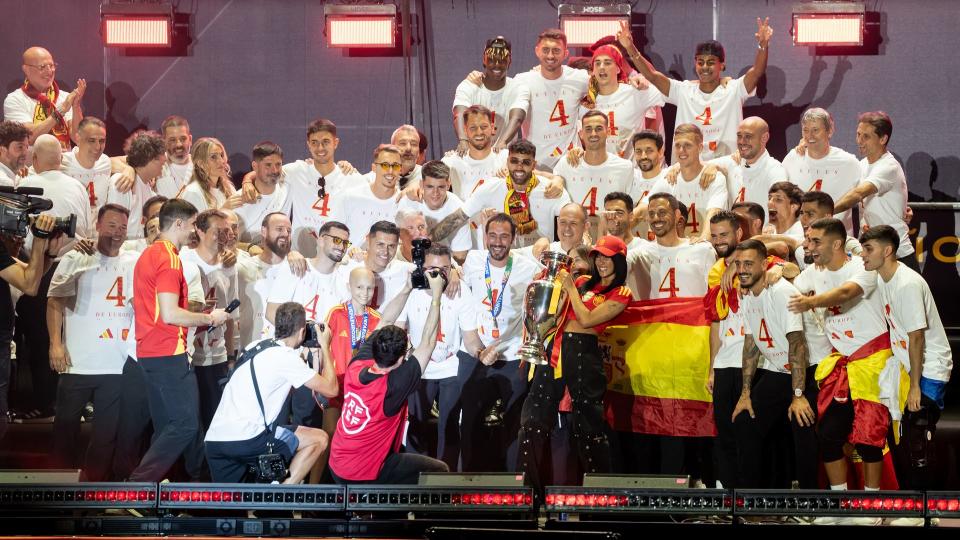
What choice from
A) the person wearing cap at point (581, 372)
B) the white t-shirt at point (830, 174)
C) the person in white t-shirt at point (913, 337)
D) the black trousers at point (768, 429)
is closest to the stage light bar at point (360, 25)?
the white t-shirt at point (830, 174)

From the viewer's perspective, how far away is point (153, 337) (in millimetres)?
7309

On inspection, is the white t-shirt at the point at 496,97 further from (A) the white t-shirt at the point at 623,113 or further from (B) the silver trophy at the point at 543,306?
(B) the silver trophy at the point at 543,306

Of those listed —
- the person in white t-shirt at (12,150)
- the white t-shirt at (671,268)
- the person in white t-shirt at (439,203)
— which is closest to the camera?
the white t-shirt at (671,268)

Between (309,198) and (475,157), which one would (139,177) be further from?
(475,157)

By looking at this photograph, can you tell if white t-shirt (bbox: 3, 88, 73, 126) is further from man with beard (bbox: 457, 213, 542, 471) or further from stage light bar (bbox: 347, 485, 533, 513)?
Answer: stage light bar (bbox: 347, 485, 533, 513)

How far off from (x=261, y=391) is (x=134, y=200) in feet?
10.0

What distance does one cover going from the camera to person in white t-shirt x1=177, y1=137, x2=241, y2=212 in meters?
9.04

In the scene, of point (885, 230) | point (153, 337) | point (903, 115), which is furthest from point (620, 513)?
point (903, 115)

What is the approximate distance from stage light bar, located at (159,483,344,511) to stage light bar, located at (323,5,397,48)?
565cm

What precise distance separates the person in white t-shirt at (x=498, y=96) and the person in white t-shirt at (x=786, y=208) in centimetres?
226

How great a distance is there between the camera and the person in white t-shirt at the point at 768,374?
7.42 meters

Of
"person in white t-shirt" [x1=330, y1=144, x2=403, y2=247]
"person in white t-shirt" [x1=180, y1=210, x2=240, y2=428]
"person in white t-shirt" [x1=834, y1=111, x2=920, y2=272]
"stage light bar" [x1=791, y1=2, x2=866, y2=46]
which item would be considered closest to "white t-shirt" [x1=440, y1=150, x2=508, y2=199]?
"person in white t-shirt" [x1=330, y1=144, x2=403, y2=247]

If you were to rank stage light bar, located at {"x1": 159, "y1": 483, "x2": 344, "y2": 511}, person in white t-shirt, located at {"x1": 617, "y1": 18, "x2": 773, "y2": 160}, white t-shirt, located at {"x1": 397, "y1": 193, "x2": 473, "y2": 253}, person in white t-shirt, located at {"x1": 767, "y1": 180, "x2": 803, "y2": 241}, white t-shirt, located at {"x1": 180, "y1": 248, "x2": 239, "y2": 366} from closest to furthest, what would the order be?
stage light bar, located at {"x1": 159, "y1": 483, "x2": 344, "y2": 511} < white t-shirt, located at {"x1": 180, "y1": 248, "x2": 239, "y2": 366} < person in white t-shirt, located at {"x1": 767, "y1": 180, "x2": 803, "y2": 241} < white t-shirt, located at {"x1": 397, "y1": 193, "x2": 473, "y2": 253} < person in white t-shirt, located at {"x1": 617, "y1": 18, "x2": 773, "y2": 160}

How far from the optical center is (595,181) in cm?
910
